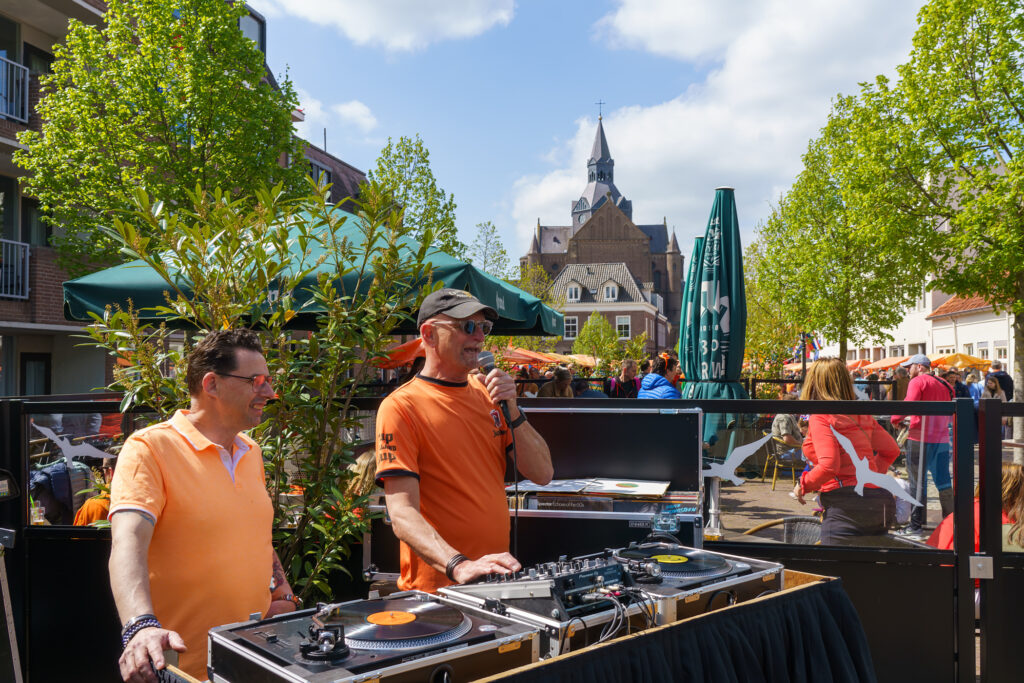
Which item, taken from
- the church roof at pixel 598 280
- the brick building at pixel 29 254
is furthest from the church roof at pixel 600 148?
the brick building at pixel 29 254

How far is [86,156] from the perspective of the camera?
51.1 feet

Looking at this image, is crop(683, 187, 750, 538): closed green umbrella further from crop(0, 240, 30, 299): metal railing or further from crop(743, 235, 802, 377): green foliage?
crop(743, 235, 802, 377): green foliage

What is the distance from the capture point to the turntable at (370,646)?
1.62m

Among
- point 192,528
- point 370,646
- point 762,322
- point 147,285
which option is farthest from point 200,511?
point 762,322

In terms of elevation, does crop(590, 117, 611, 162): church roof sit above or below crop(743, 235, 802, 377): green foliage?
above

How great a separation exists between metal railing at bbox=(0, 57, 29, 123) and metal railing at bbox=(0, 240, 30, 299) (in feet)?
9.68

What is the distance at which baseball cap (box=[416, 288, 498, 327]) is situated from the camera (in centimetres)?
293

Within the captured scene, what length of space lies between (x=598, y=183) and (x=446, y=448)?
392 ft

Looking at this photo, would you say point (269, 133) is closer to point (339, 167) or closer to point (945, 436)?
point (945, 436)

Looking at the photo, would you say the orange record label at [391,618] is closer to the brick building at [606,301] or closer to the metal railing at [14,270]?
the metal railing at [14,270]

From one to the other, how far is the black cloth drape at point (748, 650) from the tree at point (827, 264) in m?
23.8

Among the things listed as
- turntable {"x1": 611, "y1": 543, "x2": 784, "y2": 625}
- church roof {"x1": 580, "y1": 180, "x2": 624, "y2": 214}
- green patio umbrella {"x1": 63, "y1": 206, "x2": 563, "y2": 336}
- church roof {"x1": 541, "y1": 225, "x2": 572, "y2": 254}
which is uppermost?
church roof {"x1": 580, "y1": 180, "x2": 624, "y2": 214}

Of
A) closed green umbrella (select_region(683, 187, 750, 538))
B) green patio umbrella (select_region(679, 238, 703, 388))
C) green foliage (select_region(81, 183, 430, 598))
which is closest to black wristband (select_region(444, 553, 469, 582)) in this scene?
green foliage (select_region(81, 183, 430, 598))

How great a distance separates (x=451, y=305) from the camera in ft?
9.79
